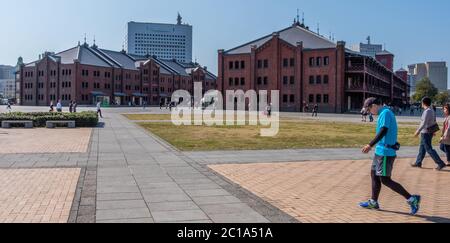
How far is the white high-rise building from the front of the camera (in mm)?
185875

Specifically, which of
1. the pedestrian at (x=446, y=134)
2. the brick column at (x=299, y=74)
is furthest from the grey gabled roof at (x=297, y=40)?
the pedestrian at (x=446, y=134)

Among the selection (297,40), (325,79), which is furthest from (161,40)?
(325,79)

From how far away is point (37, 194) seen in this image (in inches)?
316

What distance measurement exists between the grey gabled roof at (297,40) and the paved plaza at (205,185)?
5696 centimetres

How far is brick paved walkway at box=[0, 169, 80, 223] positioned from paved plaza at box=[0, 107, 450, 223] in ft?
0.06

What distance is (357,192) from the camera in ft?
28.2

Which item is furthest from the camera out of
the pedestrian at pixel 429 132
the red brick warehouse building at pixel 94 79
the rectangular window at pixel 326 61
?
the red brick warehouse building at pixel 94 79

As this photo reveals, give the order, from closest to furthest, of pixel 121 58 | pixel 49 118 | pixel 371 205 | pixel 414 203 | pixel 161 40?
pixel 414 203, pixel 371 205, pixel 49 118, pixel 121 58, pixel 161 40

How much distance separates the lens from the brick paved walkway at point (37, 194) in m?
6.48

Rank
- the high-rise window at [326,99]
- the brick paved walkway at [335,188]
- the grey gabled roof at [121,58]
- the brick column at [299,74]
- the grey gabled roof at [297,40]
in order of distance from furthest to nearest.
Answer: the grey gabled roof at [121,58], the grey gabled roof at [297,40], the brick column at [299,74], the high-rise window at [326,99], the brick paved walkway at [335,188]

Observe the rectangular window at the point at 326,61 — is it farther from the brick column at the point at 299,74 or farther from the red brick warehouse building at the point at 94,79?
the red brick warehouse building at the point at 94,79

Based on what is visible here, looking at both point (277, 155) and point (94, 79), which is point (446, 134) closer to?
point (277, 155)

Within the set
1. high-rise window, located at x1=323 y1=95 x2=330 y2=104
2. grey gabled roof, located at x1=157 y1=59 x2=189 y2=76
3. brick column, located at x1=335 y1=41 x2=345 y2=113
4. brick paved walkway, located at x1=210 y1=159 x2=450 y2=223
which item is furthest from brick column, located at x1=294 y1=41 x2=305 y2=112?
brick paved walkway, located at x1=210 y1=159 x2=450 y2=223

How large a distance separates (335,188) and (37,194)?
574 cm
